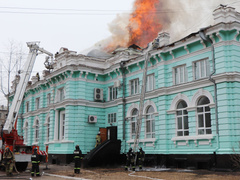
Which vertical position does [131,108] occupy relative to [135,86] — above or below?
below

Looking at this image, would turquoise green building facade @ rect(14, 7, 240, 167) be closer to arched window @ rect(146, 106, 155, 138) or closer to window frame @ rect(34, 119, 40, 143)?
arched window @ rect(146, 106, 155, 138)

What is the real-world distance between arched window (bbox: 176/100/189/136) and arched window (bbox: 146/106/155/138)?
2498mm

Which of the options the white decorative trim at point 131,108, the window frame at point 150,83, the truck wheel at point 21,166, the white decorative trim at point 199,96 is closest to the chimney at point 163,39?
the window frame at point 150,83

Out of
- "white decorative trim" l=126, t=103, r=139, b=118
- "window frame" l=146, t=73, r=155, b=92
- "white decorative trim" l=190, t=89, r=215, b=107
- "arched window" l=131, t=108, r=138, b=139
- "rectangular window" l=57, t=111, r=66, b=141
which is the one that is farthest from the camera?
"rectangular window" l=57, t=111, r=66, b=141

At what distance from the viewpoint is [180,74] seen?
1997cm

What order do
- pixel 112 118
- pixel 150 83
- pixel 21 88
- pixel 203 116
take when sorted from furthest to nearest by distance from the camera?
1. pixel 112 118
2. pixel 150 83
3. pixel 21 88
4. pixel 203 116

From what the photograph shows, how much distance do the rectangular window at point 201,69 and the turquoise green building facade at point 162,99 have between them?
6 cm

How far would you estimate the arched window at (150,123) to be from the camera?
21581mm

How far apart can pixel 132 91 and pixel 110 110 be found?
10.9ft

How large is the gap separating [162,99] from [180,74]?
2150 mm

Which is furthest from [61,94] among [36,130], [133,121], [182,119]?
[182,119]

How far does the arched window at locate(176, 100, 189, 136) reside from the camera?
62.4 feet

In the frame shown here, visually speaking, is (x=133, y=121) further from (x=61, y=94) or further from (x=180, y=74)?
(x=61, y=94)

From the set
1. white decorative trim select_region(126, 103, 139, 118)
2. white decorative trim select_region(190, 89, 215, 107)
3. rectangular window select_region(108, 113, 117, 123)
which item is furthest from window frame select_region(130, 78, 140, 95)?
white decorative trim select_region(190, 89, 215, 107)
